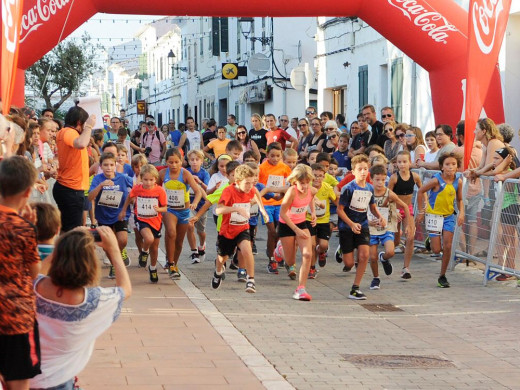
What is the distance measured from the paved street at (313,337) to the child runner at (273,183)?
3.11ft

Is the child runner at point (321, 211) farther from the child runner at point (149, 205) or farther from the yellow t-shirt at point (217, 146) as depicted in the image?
the yellow t-shirt at point (217, 146)

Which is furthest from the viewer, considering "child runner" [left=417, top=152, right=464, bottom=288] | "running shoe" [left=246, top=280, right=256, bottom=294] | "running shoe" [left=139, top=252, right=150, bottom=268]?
"running shoe" [left=139, top=252, right=150, bottom=268]

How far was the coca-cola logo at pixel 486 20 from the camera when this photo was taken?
1330 cm

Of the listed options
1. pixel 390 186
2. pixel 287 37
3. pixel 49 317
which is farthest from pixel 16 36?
pixel 287 37

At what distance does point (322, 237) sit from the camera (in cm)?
1337

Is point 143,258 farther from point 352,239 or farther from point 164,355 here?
point 164,355

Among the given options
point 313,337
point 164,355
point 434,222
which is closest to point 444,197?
point 434,222

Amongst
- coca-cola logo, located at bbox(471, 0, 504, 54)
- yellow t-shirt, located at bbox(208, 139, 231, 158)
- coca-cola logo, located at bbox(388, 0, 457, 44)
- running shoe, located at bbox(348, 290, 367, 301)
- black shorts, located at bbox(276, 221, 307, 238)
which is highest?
coca-cola logo, located at bbox(388, 0, 457, 44)

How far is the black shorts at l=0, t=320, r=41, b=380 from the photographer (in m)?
5.04

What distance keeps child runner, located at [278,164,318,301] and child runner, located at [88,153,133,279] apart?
6.28ft

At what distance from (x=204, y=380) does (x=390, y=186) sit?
24.8 ft

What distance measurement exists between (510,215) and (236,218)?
9.79ft

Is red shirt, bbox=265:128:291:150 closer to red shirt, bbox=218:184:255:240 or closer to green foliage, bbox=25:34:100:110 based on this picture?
red shirt, bbox=218:184:255:240

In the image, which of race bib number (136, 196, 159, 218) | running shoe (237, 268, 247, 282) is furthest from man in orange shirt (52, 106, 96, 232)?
running shoe (237, 268, 247, 282)
